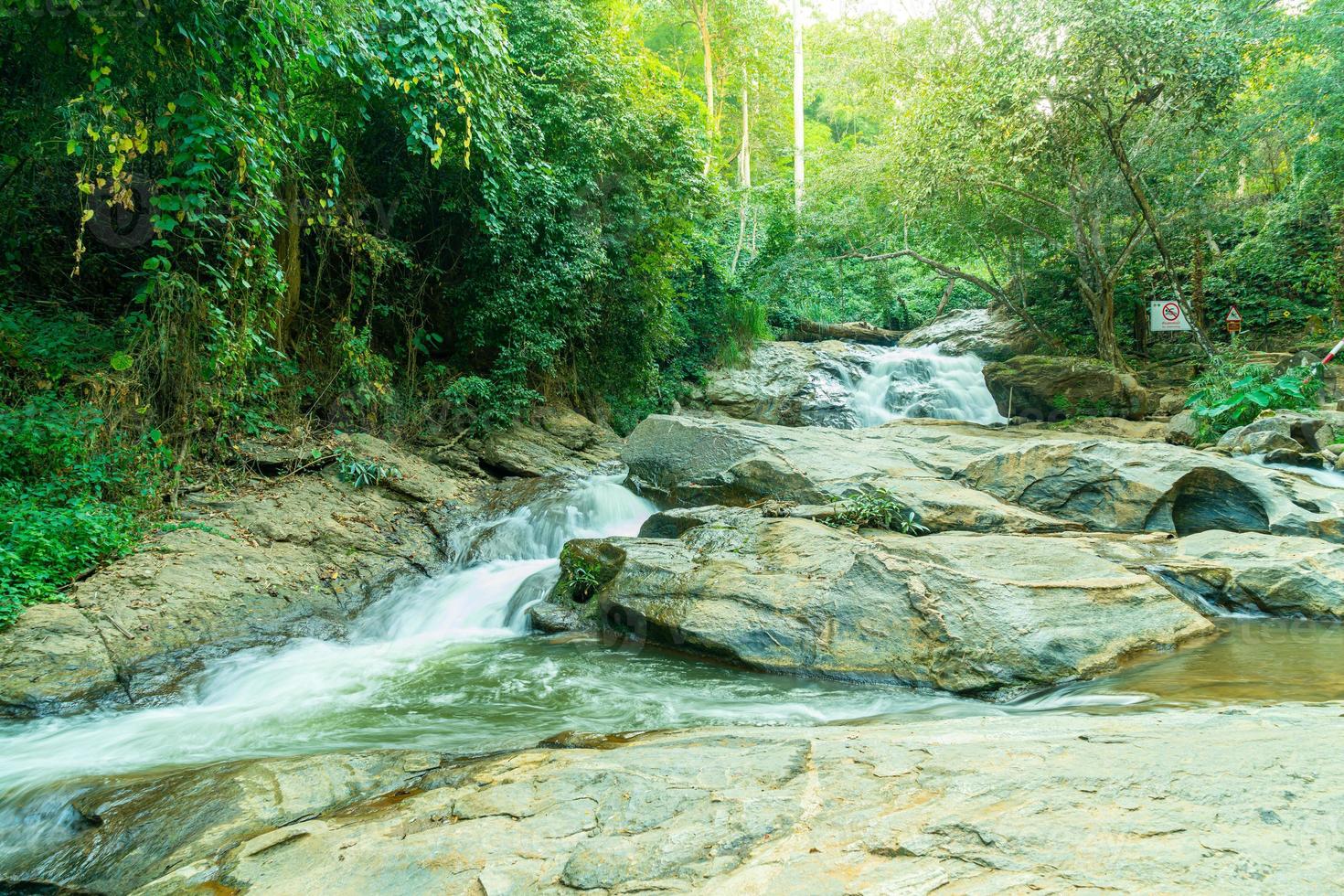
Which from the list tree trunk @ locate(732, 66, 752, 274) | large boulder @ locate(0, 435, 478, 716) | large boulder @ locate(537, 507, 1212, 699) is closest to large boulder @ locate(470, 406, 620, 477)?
large boulder @ locate(0, 435, 478, 716)

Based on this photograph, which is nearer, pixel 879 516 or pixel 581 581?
pixel 581 581

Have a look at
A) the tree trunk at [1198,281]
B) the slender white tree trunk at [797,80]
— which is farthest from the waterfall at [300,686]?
the slender white tree trunk at [797,80]

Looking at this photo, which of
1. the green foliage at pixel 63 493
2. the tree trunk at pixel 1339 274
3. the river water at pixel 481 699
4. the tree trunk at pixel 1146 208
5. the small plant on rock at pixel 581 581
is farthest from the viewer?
the tree trunk at pixel 1339 274

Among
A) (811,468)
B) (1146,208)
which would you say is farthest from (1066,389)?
(811,468)

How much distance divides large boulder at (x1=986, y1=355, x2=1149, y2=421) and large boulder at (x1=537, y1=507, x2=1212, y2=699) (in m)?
10.3

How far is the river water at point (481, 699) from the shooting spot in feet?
11.8

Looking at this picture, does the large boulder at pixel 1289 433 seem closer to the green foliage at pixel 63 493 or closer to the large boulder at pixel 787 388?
the large boulder at pixel 787 388

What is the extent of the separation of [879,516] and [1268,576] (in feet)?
8.57

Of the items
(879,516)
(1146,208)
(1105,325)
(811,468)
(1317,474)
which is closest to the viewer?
(879,516)

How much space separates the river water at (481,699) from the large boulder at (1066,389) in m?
10.6

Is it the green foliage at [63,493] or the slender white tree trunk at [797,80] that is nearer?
the green foliage at [63,493]

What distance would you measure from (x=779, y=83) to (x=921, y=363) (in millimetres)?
14259

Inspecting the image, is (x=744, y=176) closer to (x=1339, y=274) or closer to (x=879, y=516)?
(x=1339, y=274)

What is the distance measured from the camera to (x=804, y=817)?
2.13m
